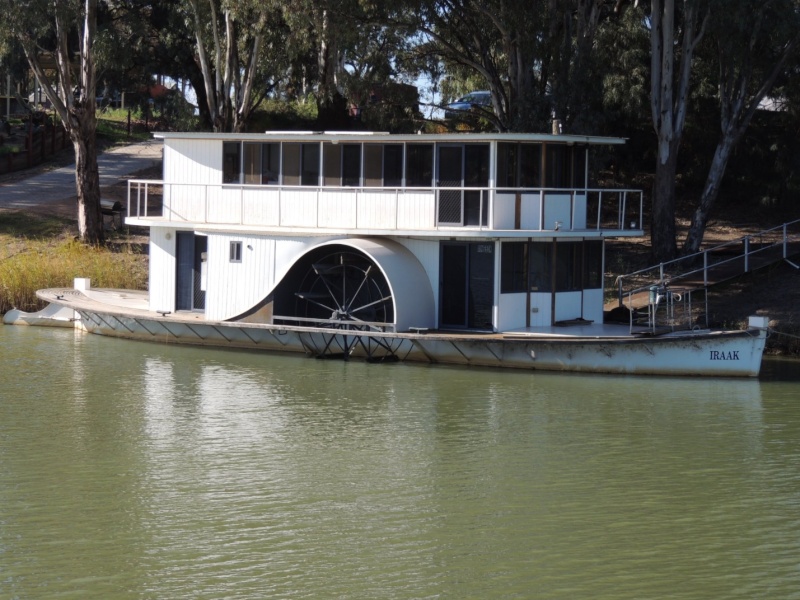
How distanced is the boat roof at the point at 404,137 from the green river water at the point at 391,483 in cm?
420

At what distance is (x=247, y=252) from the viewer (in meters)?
23.5

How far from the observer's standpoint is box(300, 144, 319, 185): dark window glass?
76.9 ft

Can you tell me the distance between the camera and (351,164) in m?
23.1

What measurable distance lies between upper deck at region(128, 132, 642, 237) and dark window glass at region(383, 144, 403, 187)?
19 millimetres

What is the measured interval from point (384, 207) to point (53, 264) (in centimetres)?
1010

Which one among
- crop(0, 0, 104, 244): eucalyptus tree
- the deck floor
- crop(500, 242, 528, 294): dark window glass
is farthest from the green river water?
crop(0, 0, 104, 244): eucalyptus tree

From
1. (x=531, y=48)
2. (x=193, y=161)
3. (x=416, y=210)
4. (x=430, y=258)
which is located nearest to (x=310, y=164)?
(x=416, y=210)

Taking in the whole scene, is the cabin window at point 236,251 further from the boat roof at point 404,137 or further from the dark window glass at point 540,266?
the dark window glass at point 540,266

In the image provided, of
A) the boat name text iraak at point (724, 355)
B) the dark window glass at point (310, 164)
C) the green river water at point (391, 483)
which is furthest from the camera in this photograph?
the dark window glass at point (310, 164)

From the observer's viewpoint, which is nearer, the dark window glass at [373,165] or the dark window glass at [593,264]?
the dark window glass at [373,165]

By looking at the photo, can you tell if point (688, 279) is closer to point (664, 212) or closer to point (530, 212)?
point (664, 212)

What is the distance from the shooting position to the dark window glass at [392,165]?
22750 millimetres

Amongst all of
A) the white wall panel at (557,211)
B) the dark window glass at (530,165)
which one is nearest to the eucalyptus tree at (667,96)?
the dark window glass at (530,165)

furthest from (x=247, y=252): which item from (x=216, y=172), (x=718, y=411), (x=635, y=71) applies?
(x=635, y=71)
